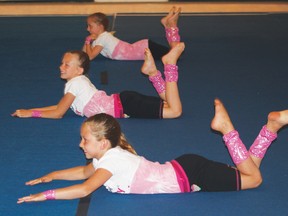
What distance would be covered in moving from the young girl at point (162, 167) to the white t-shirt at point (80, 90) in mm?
894

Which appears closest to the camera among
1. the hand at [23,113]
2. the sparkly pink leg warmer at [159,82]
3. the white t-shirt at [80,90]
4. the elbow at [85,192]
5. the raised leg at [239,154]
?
the elbow at [85,192]

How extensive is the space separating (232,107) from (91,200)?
166 cm

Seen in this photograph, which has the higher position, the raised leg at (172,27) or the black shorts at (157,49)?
the raised leg at (172,27)

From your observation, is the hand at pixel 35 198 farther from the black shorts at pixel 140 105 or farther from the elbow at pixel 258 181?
the black shorts at pixel 140 105

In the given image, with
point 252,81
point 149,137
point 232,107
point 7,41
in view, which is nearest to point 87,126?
point 149,137

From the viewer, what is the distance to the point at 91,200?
292 centimetres

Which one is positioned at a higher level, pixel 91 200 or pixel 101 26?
pixel 101 26

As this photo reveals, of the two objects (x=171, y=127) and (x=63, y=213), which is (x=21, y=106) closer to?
(x=171, y=127)

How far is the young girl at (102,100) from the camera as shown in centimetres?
382

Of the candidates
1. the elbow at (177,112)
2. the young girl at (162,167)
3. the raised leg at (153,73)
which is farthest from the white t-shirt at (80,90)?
the young girl at (162,167)

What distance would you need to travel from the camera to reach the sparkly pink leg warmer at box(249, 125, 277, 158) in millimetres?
2990

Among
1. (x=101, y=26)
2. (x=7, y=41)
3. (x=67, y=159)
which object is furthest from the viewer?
(x=7, y=41)

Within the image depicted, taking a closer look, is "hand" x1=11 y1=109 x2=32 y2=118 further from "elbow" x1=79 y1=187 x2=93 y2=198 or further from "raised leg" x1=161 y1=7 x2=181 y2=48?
"raised leg" x1=161 y1=7 x2=181 y2=48

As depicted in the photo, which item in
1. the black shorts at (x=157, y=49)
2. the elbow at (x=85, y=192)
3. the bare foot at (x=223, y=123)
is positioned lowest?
the elbow at (x=85, y=192)
